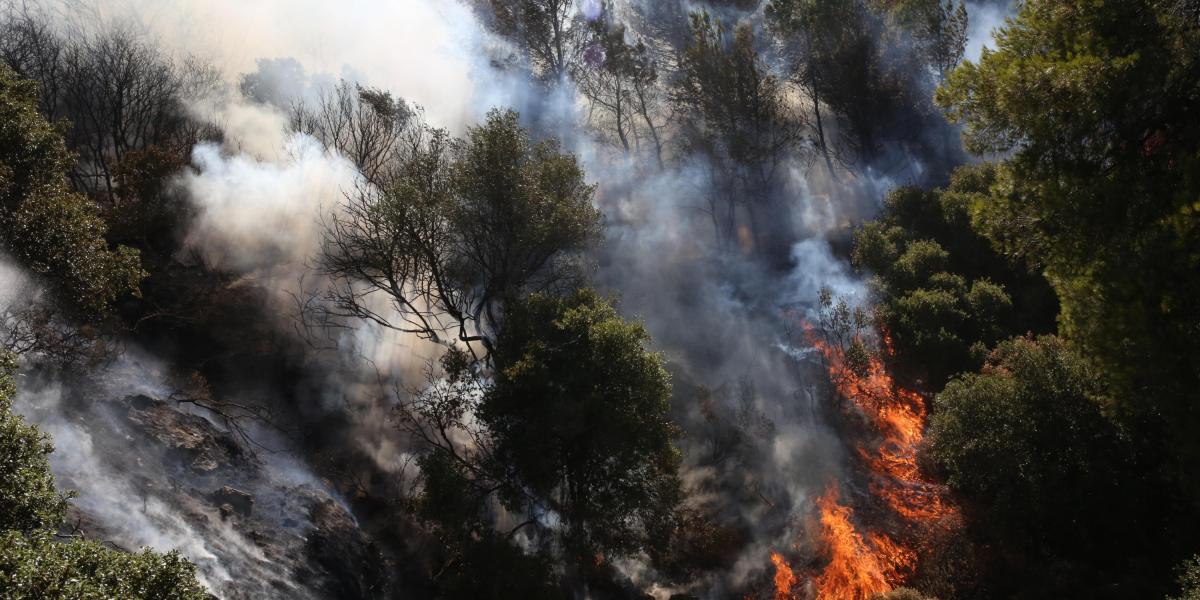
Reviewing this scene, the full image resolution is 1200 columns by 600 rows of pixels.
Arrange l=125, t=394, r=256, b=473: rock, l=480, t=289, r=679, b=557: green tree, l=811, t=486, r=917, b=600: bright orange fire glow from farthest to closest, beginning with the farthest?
1. l=811, t=486, r=917, b=600: bright orange fire glow
2. l=480, t=289, r=679, b=557: green tree
3. l=125, t=394, r=256, b=473: rock

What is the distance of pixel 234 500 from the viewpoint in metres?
17.0

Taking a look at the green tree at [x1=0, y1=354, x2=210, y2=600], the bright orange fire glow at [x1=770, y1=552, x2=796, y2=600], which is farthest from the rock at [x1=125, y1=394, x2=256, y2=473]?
the bright orange fire glow at [x1=770, y1=552, x2=796, y2=600]

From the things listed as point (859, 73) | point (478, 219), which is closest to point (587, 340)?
point (478, 219)

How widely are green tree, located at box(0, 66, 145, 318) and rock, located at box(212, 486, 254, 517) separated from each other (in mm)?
5115

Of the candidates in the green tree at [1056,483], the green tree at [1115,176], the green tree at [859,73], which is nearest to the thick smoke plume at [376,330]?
the green tree at [859,73]

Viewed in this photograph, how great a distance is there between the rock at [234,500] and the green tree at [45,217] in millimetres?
5115

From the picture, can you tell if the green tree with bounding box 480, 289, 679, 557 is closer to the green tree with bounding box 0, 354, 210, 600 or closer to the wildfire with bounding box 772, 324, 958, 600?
the wildfire with bounding box 772, 324, 958, 600

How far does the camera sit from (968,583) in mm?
17391

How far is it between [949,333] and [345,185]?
79.2 ft

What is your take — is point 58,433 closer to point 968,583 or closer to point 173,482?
point 173,482

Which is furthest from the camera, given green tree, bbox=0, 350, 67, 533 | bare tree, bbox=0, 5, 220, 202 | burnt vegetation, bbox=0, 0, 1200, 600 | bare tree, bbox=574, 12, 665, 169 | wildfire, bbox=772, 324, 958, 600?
bare tree, bbox=574, 12, 665, 169

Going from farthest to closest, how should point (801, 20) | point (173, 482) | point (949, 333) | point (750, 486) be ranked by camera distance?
point (801, 20)
point (949, 333)
point (750, 486)
point (173, 482)

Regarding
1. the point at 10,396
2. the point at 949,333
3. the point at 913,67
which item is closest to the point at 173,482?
the point at 10,396

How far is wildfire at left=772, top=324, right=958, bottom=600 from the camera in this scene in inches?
737
